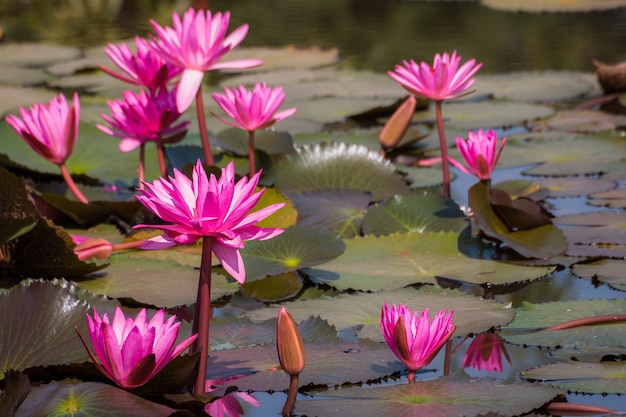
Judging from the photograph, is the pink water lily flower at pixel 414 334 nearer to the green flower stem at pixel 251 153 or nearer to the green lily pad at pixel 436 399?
the green lily pad at pixel 436 399

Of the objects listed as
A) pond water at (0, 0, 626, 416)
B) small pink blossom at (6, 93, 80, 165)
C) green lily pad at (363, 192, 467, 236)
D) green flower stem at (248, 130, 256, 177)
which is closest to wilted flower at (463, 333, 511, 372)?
green lily pad at (363, 192, 467, 236)

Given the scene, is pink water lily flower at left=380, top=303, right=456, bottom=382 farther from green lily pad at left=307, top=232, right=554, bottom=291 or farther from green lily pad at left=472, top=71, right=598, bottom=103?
green lily pad at left=472, top=71, right=598, bottom=103

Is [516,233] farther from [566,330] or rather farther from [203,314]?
[203,314]

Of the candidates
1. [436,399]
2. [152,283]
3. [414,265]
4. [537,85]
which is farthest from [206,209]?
[537,85]

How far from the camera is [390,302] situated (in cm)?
150

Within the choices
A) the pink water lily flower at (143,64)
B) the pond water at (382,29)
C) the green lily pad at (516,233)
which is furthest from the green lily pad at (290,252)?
the pond water at (382,29)

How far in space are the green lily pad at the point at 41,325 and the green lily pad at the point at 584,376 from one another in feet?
2.02

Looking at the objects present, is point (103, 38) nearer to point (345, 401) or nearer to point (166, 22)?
point (166, 22)

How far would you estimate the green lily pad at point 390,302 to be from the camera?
1396mm

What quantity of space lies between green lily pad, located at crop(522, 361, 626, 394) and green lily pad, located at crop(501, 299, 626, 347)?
0.09 meters

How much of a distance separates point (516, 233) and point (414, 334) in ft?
2.44

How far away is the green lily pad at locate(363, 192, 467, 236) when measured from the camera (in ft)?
6.21

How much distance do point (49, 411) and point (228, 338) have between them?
34 centimetres

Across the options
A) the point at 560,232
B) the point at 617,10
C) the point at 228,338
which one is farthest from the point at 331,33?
the point at 228,338
